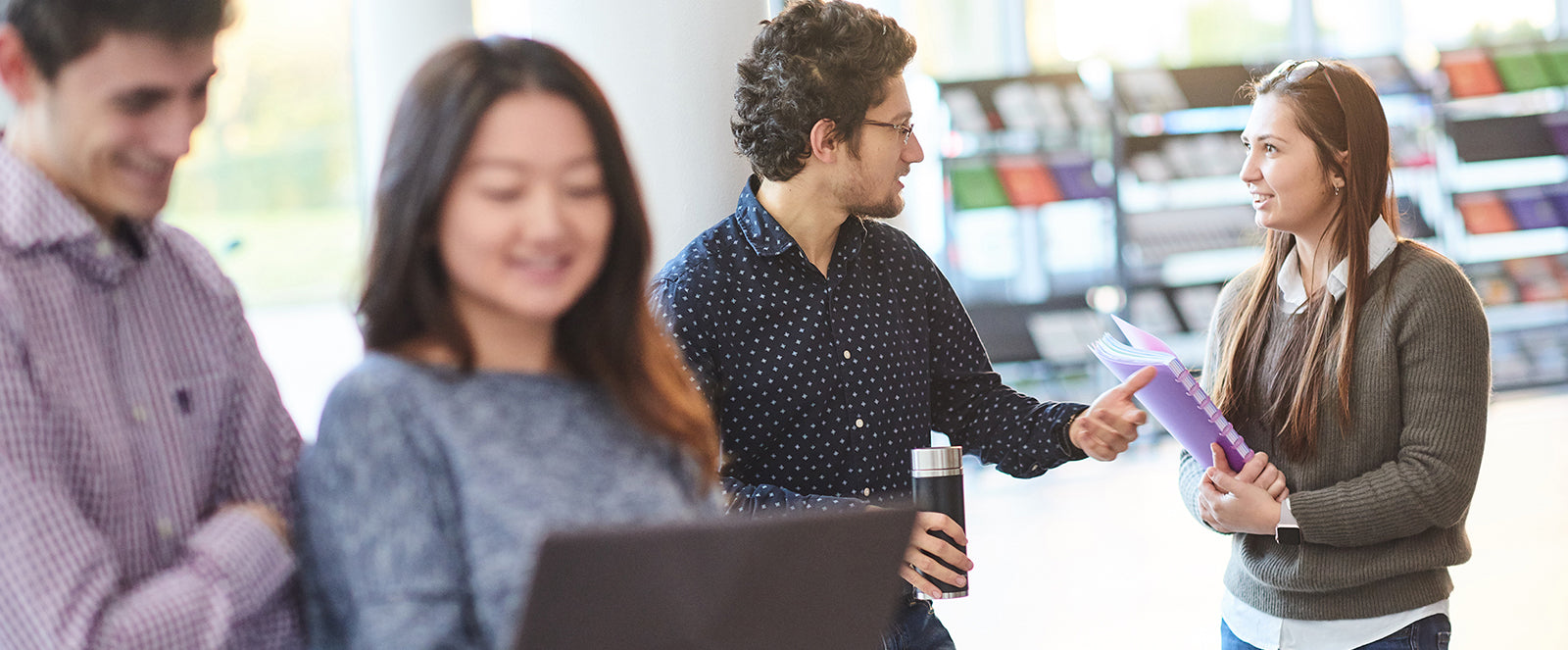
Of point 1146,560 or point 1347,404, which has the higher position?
point 1347,404

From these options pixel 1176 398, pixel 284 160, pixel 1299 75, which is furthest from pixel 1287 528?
pixel 284 160

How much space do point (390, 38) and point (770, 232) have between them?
195 cm

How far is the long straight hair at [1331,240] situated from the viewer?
2.13 metres

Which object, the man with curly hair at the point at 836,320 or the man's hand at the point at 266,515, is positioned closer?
the man's hand at the point at 266,515

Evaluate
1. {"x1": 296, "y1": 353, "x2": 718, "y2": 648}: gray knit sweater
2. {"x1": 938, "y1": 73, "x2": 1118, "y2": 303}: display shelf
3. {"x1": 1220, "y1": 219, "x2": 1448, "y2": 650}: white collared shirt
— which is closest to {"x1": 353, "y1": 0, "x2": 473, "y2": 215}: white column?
{"x1": 1220, "y1": 219, "x2": 1448, "y2": 650}: white collared shirt

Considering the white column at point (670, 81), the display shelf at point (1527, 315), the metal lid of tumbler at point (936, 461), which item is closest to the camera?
the metal lid of tumbler at point (936, 461)

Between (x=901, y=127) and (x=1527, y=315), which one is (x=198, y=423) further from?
(x=1527, y=315)

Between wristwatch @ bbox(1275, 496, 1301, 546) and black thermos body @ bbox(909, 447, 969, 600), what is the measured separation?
575 millimetres

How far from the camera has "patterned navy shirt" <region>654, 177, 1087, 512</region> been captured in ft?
6.72

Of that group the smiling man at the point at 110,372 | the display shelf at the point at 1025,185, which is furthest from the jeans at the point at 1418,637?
the display shelf at the point at 1025,185

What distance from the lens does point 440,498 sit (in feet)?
3.88

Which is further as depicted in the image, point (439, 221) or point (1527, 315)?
point (1527, 315)

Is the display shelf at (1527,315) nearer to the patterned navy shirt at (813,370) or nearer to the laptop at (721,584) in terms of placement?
the patterned navy shirt at (813,370)

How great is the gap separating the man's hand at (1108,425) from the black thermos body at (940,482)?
11.5 inches
